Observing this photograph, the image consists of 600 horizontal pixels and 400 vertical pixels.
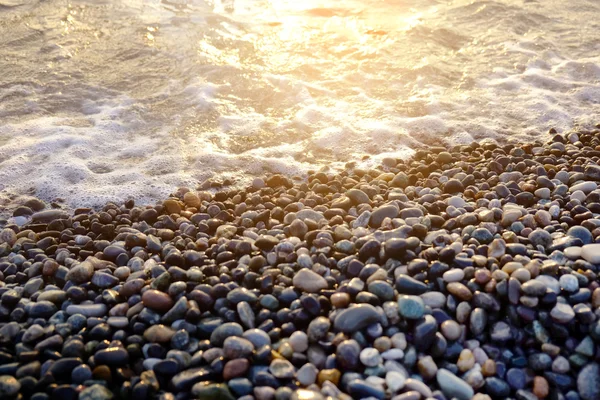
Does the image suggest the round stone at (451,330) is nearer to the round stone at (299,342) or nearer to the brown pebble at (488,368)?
the brown pebble at (488,368)

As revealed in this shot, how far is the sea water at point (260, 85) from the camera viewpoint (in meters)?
4.35

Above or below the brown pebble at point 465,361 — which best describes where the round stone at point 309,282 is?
above

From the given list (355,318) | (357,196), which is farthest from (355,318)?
(357,196)

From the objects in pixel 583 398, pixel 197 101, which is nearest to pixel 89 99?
pixel 197 101

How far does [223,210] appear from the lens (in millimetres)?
3543

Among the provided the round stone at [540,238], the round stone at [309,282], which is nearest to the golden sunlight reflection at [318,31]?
the round stone at [540,238]

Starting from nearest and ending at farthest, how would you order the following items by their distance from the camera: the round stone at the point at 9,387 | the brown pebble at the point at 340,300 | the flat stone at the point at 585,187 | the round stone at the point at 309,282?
the round stone at the point at 9,387 < the brown pebble at the point at 340,300 < the round stone at the point at 309,282 < the flat stone at the point at 585,187

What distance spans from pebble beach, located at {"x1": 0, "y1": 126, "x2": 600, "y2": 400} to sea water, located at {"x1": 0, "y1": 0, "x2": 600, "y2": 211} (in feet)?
3.19

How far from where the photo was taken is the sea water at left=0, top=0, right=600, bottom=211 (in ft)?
14.3

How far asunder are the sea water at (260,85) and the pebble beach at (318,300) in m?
0.97

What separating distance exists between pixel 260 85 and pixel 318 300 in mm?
3320

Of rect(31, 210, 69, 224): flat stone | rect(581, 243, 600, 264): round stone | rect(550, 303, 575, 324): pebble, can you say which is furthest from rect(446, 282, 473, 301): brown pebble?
rect(31, 210, 69, 224): flat stone

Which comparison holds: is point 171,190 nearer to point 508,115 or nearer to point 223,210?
point 223,210

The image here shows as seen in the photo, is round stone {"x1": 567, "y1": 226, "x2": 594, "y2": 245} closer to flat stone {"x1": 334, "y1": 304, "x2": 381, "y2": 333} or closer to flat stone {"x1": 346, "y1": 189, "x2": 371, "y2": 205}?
flat stone {"x1": 346, "y1": 189, "x2": 371, "y2": 205}
